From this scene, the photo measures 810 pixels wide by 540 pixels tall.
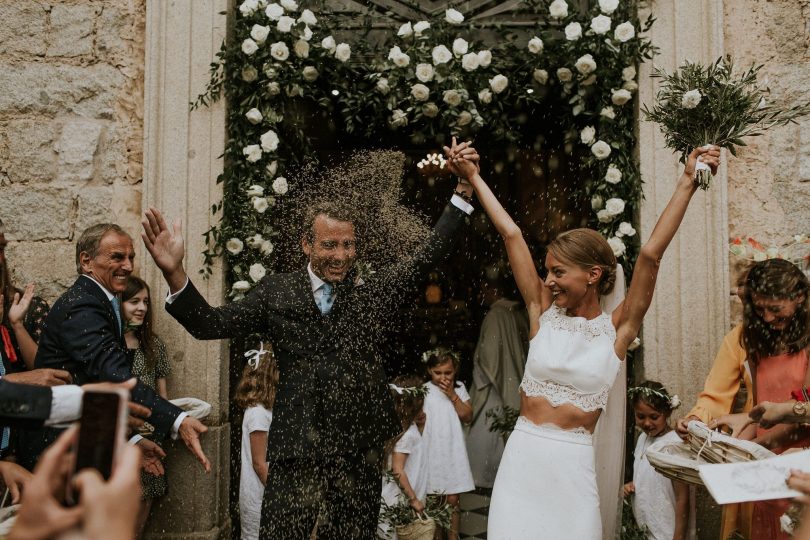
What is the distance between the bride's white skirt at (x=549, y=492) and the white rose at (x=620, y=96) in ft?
7.76

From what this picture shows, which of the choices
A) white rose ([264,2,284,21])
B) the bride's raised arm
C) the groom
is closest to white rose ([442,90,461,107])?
white rose ([264,2,284,21])

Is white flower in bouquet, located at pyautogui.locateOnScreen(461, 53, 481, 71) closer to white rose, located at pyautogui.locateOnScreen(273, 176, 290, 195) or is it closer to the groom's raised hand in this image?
white rose, located at pyautogui.locateOnScreen(273, 176, 290, 195)

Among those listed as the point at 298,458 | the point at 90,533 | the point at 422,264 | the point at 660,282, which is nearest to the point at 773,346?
the point at 660,282

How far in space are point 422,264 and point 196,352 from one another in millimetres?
1838

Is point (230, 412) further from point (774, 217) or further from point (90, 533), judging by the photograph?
point (90, 533)

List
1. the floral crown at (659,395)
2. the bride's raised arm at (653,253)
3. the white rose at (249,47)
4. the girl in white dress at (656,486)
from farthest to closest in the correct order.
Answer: the white rose at (249,47) → the floral crown at (659,395) → the girl in white dress at (656,486) → the bride's raised arm at (653,253)

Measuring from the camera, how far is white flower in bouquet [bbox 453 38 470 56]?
491 cm

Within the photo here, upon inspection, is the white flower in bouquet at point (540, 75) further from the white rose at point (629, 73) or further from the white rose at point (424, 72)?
the white rose at point (424, 72)

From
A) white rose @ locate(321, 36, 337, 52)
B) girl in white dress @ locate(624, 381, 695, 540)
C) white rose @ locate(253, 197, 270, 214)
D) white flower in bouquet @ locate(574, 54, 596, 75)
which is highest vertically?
white rose @ locate(321, 36, 337, 52)

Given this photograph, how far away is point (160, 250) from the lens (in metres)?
3.39

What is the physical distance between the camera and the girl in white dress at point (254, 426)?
4539mm

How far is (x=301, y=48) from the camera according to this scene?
193 inches

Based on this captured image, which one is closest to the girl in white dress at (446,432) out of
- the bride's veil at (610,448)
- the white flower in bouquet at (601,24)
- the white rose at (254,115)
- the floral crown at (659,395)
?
the floral crown at (659,395)

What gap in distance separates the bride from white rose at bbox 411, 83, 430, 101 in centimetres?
169
